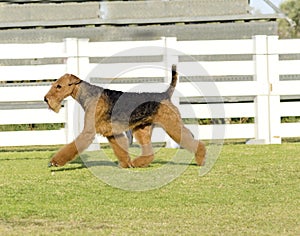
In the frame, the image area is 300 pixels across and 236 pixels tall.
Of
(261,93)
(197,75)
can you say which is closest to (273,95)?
(261,93)

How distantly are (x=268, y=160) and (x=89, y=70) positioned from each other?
3.96m

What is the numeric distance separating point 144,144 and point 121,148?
400 millimetres

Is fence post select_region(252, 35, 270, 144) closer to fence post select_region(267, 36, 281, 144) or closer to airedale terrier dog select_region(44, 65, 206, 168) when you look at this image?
fence post select_region(267, 36, 281, 144)

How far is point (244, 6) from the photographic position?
54.4ft

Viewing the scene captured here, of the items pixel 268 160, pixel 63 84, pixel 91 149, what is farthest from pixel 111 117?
pixel 91 149

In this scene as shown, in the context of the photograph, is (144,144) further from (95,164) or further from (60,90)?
(60,90)

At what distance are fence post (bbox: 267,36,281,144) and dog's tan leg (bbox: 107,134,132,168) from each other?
440 cm

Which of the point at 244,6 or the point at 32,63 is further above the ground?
the point at 244,6

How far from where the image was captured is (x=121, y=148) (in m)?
10.0

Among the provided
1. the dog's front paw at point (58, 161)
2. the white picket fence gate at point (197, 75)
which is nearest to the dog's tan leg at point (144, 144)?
the dog's front paw at point (58, 161)

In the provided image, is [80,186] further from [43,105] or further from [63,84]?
[43,105]

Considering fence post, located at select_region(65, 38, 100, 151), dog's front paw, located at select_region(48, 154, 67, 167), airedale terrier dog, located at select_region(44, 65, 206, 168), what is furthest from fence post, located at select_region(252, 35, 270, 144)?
dog's front paw, located at select_region(48, 154, 67, 167)

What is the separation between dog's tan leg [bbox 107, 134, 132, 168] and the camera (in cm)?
1002

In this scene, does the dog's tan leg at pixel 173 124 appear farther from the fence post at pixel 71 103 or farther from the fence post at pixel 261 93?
the fence post at pixel 261 93
